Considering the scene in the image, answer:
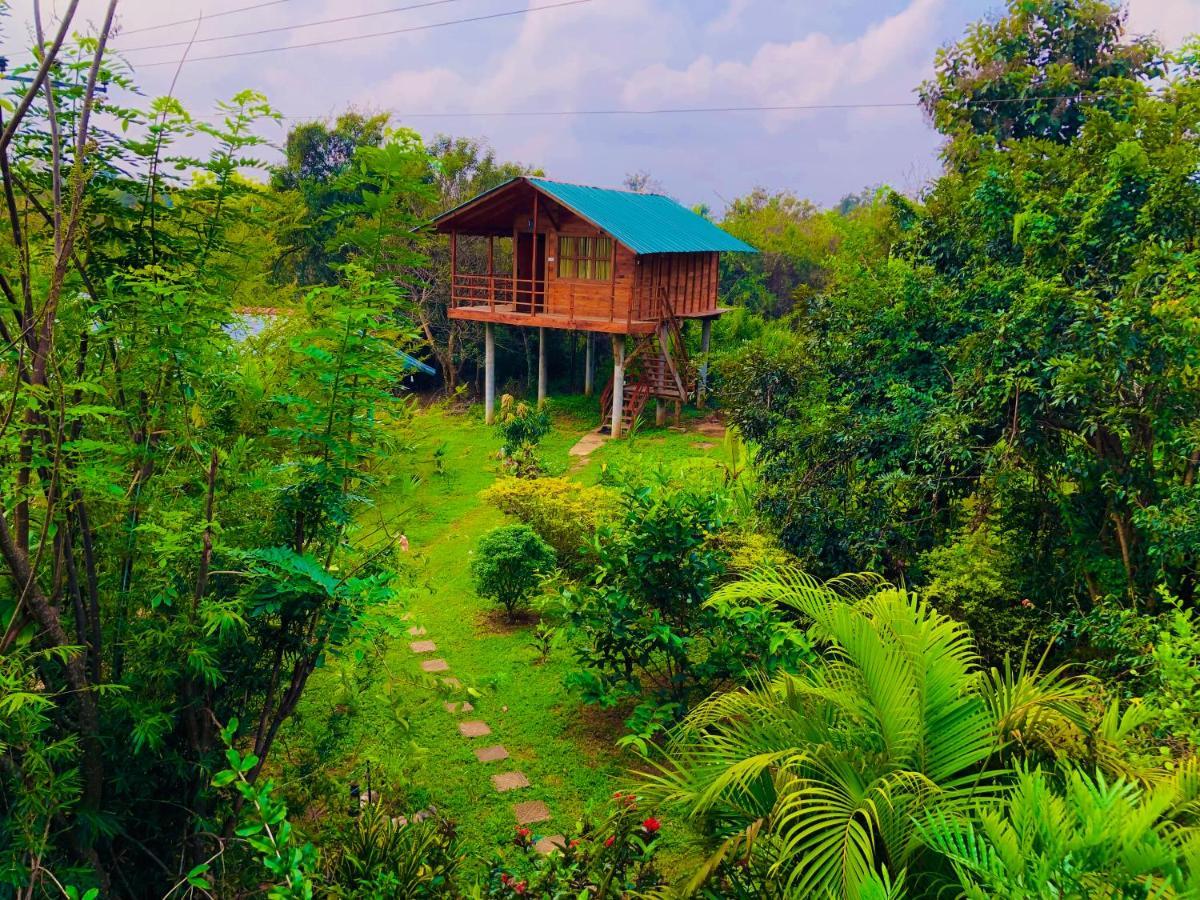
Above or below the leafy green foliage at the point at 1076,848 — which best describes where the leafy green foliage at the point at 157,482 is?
above

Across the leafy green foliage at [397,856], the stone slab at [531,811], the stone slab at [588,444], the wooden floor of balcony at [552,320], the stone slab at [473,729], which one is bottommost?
the stone slab at [531,811]

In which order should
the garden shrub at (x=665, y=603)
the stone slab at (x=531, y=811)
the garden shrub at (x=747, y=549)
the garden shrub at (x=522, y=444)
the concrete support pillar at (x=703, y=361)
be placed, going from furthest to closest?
1. the concrete support pillar at (x=703, y=361)
2. the garden shrub at (x=522, y=444)
3. the garden shrub at (x=747, y=549)
4. the garden shrub at (x=665, y=603)
5. the stone slab at (x=531, y=811)

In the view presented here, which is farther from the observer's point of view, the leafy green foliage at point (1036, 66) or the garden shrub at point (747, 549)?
the leafy green foliage at point (1036, 66)

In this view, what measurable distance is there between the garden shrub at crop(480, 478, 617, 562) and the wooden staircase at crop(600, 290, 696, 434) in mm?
7996

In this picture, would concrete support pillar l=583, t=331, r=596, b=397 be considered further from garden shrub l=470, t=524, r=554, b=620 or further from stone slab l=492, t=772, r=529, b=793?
stone slab l=492, t=772, r=529, b=793

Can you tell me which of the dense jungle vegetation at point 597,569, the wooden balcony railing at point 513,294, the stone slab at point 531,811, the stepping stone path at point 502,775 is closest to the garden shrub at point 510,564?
the stepping stone path at point 502,775

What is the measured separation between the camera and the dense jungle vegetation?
2.64m

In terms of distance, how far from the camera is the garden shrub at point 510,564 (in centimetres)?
879

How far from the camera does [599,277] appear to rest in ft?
59.3

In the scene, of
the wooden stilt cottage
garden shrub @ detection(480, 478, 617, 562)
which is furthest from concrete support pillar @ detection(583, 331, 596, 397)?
garden shrub @ detection(480, 478, 617, 562)

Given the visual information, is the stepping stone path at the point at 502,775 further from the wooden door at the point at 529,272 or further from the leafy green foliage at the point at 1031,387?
the wooden door at the point at 529,272

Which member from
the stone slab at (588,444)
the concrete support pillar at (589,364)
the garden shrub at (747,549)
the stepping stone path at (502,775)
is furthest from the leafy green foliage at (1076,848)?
the concrete support pillar at (589,364)

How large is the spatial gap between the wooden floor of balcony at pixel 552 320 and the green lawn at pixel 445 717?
6.86 meters

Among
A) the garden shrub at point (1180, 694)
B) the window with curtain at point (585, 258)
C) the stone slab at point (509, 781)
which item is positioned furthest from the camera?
the window with curtain at point (585, 258)
